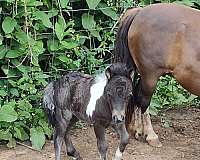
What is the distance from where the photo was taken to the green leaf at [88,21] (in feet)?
16.8

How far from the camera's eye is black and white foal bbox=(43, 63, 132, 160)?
12.1 feet

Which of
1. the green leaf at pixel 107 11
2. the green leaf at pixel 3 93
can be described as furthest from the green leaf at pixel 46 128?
the green leaf at pixel 107 11

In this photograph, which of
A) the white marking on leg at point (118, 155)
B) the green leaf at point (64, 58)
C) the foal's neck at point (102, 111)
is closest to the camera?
the foal's neck at point (102, 111)

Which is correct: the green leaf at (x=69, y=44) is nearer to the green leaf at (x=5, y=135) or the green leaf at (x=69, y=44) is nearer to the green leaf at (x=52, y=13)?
the green leaf at (x=52, y=13)

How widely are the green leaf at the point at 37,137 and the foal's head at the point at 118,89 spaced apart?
52.6 inches

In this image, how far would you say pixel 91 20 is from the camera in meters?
5.14

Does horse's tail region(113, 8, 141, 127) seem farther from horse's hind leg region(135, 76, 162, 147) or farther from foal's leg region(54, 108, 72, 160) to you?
foal's leg region(54, 108, 72, 160)

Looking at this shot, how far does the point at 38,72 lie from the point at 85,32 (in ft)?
2.29

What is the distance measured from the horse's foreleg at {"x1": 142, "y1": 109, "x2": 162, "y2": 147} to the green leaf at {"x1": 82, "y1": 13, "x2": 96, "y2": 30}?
1.06 m

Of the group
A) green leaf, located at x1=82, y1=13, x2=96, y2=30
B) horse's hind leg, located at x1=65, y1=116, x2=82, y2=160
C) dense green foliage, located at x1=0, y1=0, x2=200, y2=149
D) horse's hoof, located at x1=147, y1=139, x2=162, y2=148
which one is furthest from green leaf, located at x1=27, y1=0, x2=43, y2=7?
horse's hoof, located at x1=147, y1=139, x2=162, y2=148

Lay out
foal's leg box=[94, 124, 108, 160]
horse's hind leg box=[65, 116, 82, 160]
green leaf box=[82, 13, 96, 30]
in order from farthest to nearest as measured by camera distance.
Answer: green leaf box=[82, 13, 96, 30] → horse's hind leg box=[65, 116, 82, 160] → foal's leg box=[94, 124, 108, 160]

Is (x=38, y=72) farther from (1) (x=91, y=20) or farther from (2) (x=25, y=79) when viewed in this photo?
(1) (x=91, y=20)

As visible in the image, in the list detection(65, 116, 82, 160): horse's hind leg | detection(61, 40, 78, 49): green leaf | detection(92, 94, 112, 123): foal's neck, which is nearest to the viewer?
detection(92, 94, 112, 123): foal's neck

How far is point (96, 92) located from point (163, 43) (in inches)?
30.3
